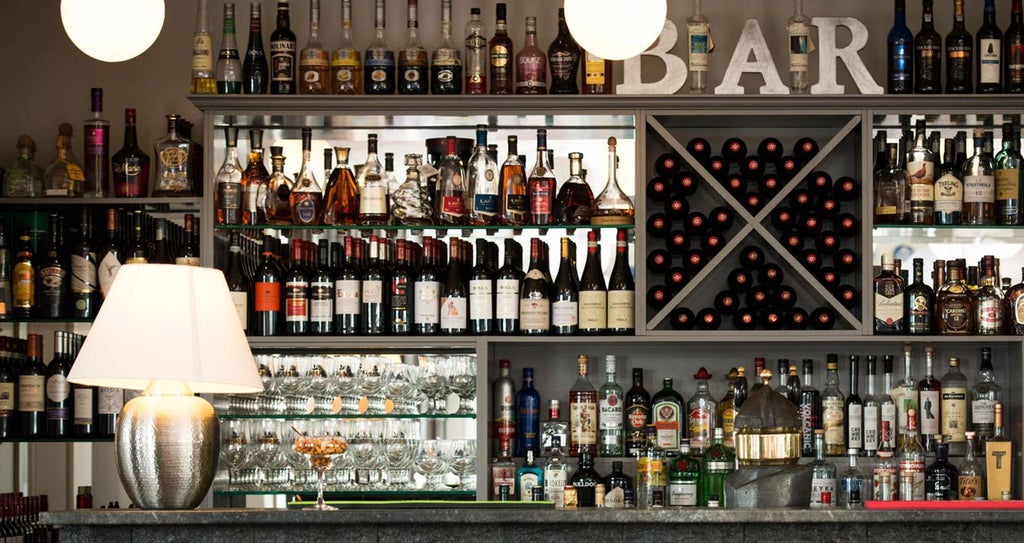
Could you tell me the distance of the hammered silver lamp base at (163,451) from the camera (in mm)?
2662

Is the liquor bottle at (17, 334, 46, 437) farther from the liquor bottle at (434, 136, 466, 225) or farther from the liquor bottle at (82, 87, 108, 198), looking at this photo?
the liquor bottle at (434, 136, 466, 225)

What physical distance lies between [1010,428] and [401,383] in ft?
5.91

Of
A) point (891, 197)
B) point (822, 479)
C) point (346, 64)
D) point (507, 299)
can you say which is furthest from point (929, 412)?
point (346, 64)

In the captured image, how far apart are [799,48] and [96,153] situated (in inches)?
82.6

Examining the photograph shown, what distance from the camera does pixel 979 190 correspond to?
407cm

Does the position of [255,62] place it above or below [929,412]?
above

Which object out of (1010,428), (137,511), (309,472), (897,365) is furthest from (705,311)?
(137,511)

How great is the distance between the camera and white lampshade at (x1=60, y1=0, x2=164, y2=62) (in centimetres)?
315

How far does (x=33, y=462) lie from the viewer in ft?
13.9

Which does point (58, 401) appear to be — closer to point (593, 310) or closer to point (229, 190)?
point (229, 190)

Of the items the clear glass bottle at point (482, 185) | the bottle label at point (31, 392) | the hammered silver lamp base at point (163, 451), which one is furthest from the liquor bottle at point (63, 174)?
the hammered silver lamp base at point (163, 451)

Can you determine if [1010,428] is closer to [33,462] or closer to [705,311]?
[705,311]

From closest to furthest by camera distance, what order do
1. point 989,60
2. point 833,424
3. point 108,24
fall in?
1. point 108,24
2. point 989,60
3. point 833,424

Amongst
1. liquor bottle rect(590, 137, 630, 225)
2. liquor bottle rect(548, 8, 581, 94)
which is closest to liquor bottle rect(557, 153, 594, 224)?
liquor bottle rect(590, 137, 630, 225)
